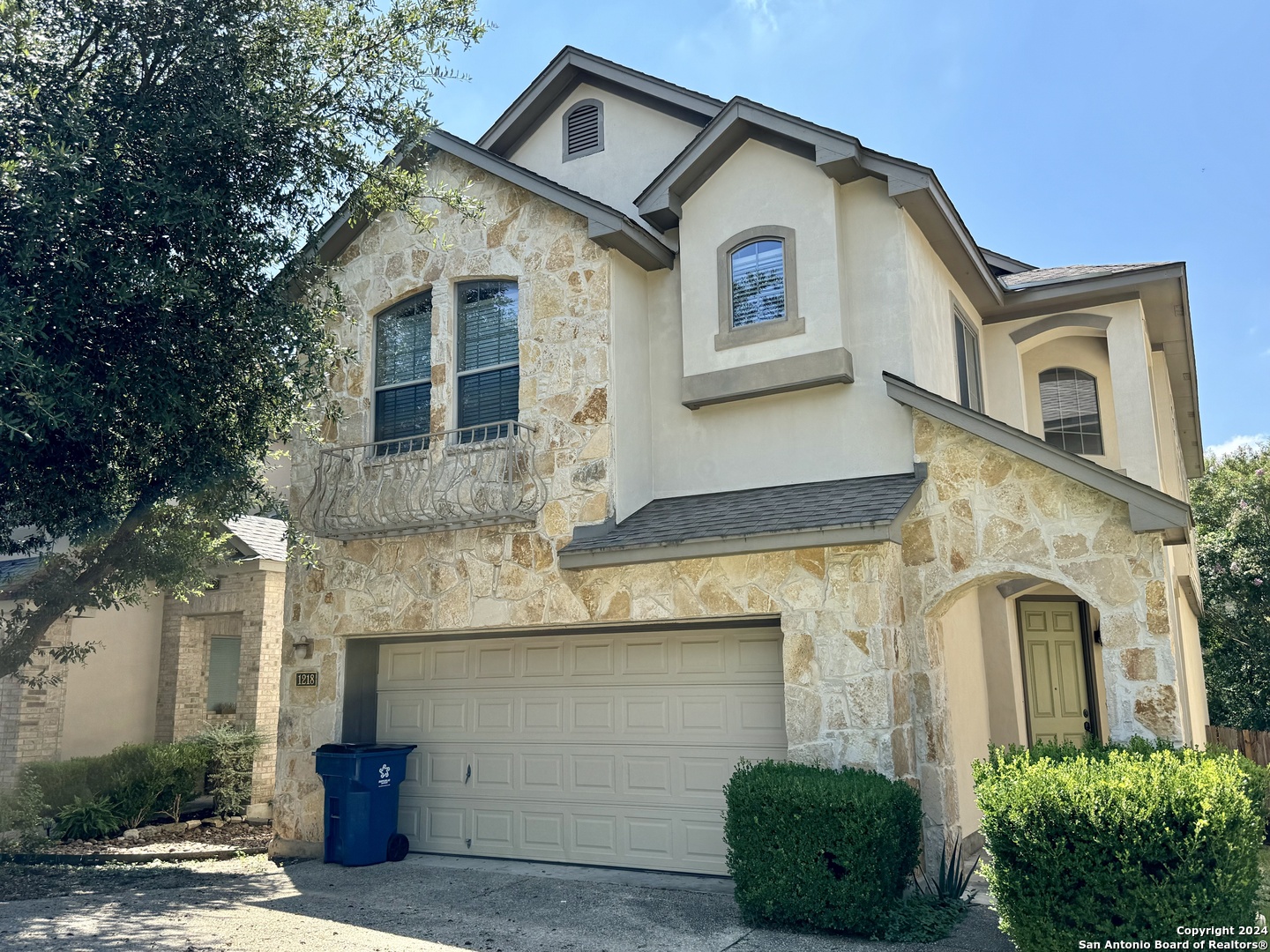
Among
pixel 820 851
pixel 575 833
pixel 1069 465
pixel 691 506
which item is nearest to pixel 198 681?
pixel 575 833

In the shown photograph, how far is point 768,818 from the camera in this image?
7.75m

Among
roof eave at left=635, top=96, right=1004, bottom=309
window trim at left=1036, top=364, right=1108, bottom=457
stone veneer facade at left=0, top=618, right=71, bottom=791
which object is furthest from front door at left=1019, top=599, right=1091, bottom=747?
stone veneer facade at left=0, top=618, right=71, bottom=791

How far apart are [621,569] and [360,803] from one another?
3649mm

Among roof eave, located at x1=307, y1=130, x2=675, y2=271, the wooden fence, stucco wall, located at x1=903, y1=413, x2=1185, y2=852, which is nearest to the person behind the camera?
stucco wall, located at x1=903, y1=413, x2=1185, y2=852

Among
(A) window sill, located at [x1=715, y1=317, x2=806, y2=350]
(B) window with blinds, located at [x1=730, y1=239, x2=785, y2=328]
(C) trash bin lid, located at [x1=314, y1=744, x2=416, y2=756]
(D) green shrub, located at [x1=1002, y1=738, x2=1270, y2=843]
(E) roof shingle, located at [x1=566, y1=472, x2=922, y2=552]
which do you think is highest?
(B) window with blinds, located at [x1=730, y1=239, x2=785, y2=328]

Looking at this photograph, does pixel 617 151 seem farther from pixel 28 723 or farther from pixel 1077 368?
pixel 28 723

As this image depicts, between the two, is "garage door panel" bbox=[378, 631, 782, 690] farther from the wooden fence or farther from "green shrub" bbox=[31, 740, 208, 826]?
the wooden fence

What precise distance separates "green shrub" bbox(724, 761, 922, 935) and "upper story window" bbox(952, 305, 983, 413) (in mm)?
5579

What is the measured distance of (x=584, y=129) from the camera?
1349 cm

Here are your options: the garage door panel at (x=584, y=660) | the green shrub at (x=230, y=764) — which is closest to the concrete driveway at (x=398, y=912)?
the garage door panel at (x=584, y=660)

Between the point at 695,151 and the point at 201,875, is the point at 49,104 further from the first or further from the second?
the point at 201,875

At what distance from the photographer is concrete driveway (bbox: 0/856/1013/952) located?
7387 millimetres

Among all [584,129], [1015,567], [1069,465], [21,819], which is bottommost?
[21,819]

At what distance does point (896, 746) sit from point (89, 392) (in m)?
7.37
